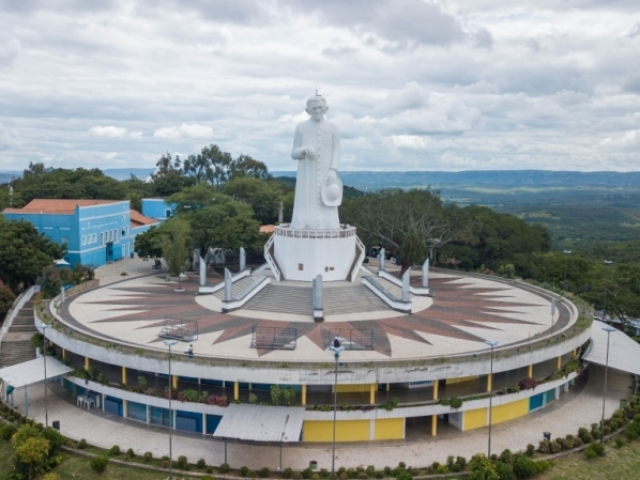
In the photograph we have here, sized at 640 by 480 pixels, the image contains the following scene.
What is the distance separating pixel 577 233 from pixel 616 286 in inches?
5499

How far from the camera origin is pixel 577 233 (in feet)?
588

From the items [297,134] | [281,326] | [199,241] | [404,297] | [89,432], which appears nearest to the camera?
[89,432]

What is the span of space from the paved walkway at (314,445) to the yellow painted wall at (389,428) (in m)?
0.48

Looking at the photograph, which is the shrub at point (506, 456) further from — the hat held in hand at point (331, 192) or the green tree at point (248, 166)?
the green tree at point (248, 166)

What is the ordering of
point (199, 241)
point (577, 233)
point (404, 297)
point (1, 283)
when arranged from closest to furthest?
point (404, 297)
point (1, 283)
point (199, 241)
point (577, 233)

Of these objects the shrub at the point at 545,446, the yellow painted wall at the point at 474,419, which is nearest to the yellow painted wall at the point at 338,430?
the yellow painted wall at the point at 474,419

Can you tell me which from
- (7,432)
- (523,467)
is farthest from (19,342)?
(523,467)

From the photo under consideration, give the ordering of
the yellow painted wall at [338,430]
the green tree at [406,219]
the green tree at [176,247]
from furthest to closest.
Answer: the green tree at [406,219] < the green tree at [176,247] < the yellow painted wall at [338,430]

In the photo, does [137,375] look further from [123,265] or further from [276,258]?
[123,265]

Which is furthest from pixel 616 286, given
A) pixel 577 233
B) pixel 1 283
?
pixel 577 233

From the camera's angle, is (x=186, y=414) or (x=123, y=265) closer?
(x=186, y=414)

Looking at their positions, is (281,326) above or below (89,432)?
above

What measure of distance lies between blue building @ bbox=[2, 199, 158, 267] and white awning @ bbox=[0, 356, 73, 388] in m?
23.7

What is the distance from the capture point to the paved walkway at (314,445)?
26719mm
